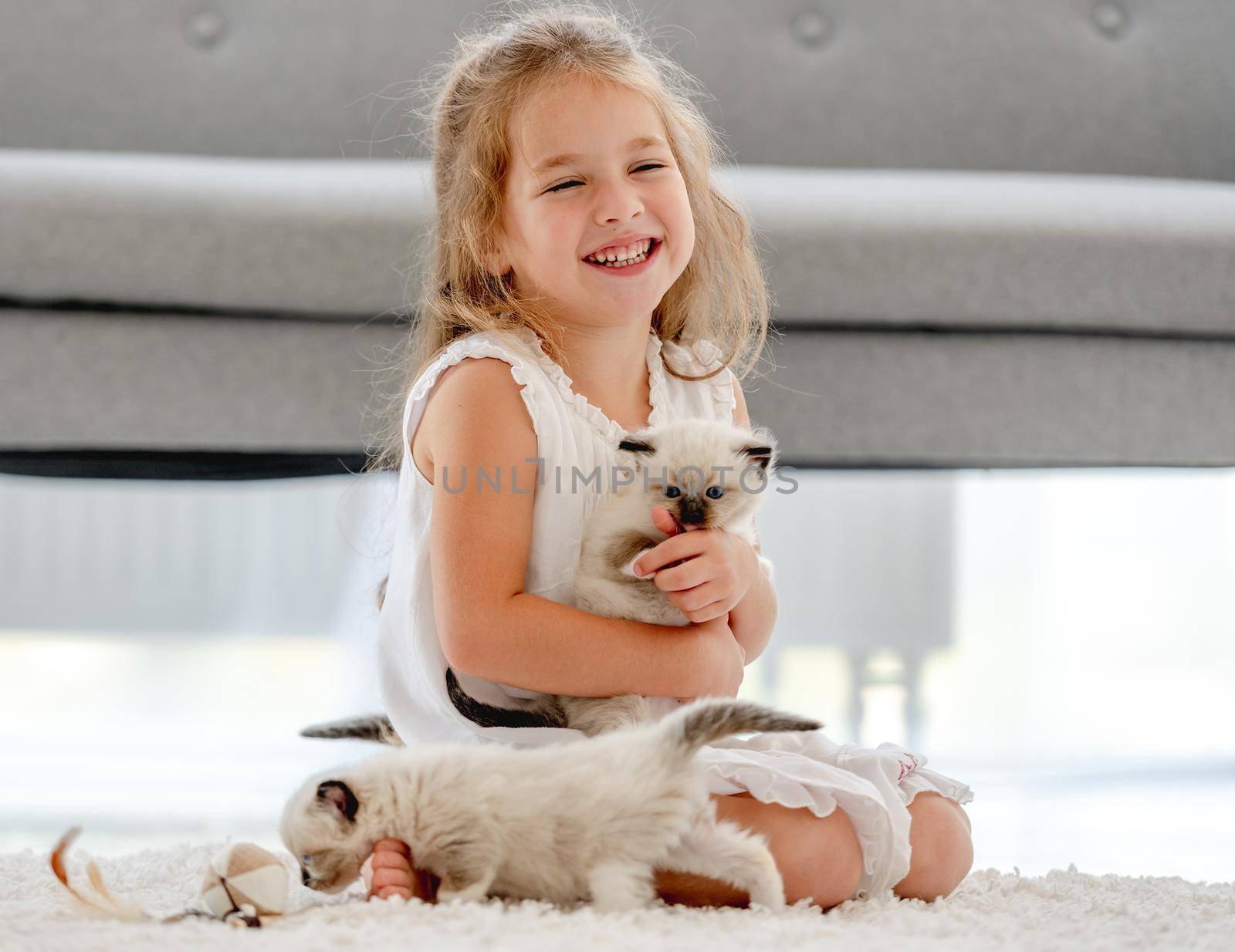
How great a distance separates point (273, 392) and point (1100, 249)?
1.34m

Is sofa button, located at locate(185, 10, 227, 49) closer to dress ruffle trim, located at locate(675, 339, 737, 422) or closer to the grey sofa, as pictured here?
the grey sofa

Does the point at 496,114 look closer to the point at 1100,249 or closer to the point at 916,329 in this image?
the point at 916,329

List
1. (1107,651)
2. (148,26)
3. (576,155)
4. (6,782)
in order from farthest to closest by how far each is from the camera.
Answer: (148,26) < (1107,651) < (6,782) < (576,155)

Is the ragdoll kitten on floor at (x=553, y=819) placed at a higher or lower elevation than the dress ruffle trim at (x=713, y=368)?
lower

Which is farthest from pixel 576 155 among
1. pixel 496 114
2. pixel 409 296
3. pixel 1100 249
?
pixel 1100 249

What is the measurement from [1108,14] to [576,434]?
2.18 m

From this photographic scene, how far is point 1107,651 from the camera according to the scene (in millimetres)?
2652

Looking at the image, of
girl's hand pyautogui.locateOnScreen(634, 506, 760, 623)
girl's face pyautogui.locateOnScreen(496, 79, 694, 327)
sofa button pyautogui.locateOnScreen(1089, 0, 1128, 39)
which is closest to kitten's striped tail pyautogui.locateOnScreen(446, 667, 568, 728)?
girl's hand pyautogui.locateOnScreen(634, 506, 760, 623)

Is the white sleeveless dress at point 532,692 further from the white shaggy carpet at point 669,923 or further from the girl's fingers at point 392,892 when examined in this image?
the girl's fingers at point 392,892

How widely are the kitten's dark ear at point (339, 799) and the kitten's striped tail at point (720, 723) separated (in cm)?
27

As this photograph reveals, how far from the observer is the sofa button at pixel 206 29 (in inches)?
112

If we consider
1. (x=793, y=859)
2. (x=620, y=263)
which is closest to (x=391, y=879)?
Answer: (x=793, y=859)

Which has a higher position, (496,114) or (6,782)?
(496,114)

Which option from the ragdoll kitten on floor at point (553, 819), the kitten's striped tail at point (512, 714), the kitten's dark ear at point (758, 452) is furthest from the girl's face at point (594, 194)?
the ragdoll kitten on floor at point (553, 819)
